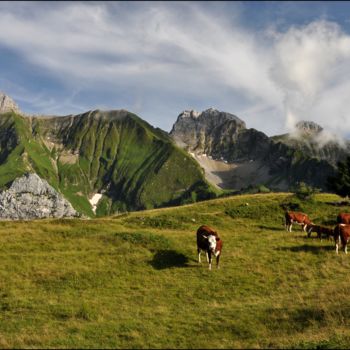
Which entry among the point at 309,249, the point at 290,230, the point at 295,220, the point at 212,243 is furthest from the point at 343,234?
the point at 212,243

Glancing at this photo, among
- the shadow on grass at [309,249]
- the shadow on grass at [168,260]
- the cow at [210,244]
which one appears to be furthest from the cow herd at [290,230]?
the shadow on grass at [168,260]

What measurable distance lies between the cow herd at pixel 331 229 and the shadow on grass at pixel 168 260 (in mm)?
13353

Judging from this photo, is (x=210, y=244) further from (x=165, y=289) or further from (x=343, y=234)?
(x=343, y=234)

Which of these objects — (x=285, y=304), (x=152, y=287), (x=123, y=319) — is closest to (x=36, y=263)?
(x=152, y=287)

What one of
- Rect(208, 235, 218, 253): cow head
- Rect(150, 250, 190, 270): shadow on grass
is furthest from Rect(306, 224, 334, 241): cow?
Rect(150, 250, 190, 270): shadow on grass

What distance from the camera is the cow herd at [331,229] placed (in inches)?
1401

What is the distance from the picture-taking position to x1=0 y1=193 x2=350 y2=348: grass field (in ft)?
63.8

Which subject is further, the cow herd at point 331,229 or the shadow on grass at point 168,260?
the cow herd at point 331,229

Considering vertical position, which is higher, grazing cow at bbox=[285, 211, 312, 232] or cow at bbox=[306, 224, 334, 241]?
grazing cow at bbox=[285, 211, 312, 232]

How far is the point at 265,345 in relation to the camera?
18.0m

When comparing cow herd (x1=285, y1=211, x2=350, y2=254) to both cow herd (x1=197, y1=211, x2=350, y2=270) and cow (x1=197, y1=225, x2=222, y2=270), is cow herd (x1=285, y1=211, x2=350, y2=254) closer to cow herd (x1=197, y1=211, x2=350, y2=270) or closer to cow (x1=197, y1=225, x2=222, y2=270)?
cow herd (x1=197, y1=211, x2=350, y2=270)

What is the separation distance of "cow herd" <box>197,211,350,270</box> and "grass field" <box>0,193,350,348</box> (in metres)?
1.10

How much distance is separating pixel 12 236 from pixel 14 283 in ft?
38.1

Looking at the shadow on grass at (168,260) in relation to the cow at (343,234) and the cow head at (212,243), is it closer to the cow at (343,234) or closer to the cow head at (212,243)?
the cow head at (212,243)
